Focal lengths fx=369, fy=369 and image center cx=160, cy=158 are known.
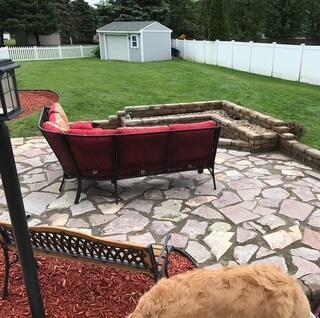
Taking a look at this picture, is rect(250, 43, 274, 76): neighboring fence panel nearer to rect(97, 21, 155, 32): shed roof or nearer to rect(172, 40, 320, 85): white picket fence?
rect(172, 40, 320, 85): white picket fence

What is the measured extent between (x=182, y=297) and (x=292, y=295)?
1.52 feet

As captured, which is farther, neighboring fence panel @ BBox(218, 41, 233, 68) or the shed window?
the shed window

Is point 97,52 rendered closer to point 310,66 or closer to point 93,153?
point 310,66

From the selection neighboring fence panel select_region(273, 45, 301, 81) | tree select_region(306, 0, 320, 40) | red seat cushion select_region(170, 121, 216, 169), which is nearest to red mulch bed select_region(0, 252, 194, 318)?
red seat cushion select_region(170, 121, 216, 169)

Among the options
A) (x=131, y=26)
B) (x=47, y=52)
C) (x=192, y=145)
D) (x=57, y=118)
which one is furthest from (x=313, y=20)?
(x=57, y=118)

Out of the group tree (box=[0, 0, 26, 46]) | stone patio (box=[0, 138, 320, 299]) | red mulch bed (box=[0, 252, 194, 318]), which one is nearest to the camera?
red mulch bed (box=[0, 252, 194, 318])

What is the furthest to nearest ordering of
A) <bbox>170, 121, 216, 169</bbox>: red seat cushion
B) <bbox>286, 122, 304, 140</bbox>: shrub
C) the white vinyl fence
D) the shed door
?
the shed door, the white vinyl fence, <bbox>286, 122, 304, 140</bbox>: shrub, <bbox>170, 121, 216, 169</bbox>: red seat cushion

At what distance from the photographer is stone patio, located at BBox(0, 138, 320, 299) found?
11.8ft

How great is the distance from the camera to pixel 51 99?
11164 millimetres

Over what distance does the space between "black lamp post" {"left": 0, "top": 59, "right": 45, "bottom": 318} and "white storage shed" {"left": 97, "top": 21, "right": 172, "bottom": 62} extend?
23706mm

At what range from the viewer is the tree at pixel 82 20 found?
38.6 m

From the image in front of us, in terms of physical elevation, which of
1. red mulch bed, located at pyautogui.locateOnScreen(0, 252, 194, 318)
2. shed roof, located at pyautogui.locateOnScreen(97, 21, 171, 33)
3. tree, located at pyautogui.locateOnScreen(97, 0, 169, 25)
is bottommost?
red mulch bed, located at pyautogui.locateOnScreen(0, 252, 194, 318)

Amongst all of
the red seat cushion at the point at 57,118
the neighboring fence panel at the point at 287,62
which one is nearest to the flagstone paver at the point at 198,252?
the red seat cushion at the point at 57,118

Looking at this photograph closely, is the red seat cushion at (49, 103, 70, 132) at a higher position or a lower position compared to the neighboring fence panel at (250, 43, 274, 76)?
higher
